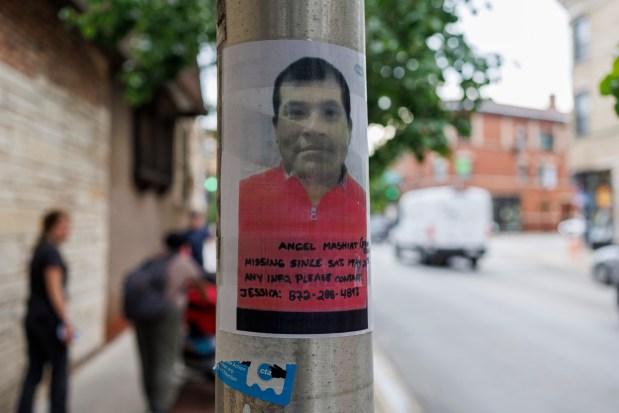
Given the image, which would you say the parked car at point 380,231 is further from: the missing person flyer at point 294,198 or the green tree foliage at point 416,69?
the missing person flyer at point 294,198

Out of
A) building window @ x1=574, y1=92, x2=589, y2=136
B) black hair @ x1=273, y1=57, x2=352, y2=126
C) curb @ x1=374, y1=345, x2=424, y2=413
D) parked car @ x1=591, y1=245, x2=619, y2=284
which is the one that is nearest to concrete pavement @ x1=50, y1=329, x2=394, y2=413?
curb @ x1=374, y1=345, x2=424, y2=413

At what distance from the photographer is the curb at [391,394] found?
5.17 metres

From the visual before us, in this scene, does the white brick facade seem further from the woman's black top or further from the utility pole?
the utility pole

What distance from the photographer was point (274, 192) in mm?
1519

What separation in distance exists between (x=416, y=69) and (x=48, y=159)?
419 cm

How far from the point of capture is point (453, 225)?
62.3 feet

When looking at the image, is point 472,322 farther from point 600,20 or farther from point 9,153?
point 600,20

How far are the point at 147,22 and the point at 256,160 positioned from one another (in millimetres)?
5518

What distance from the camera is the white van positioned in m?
18.8

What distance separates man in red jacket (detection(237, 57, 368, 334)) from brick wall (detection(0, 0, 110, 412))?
412cm

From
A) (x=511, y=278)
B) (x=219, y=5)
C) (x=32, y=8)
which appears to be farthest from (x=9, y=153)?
(x=511, y=278)

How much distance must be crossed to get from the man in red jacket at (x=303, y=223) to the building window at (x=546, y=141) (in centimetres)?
5098

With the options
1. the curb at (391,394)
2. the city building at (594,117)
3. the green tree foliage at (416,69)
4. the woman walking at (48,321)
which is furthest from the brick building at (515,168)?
the woman walking at (48,321)

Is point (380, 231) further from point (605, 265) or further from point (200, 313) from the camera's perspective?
point (200, 313)
